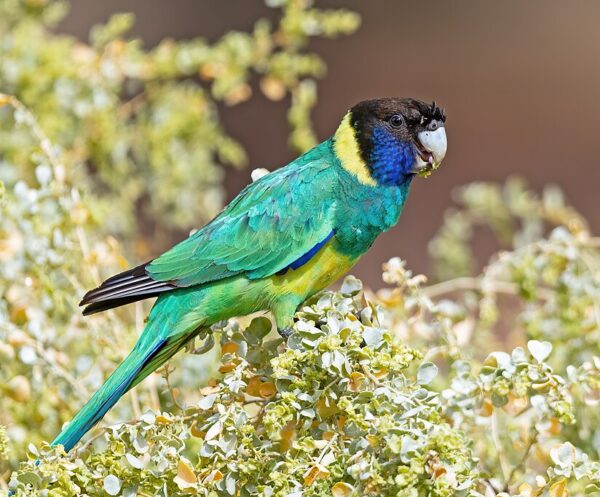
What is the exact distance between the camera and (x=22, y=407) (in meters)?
1.37

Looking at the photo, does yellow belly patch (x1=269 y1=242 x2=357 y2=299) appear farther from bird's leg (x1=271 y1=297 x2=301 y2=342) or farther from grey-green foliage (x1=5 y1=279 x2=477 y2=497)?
grey-green foliage (x1=5 y1=279 x2=477 y2=497)

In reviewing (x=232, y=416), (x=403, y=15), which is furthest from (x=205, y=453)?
(x=403, y=15)

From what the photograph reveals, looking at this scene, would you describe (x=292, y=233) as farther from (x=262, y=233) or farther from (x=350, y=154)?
(x=350, y=154)

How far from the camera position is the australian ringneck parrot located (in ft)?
4.39

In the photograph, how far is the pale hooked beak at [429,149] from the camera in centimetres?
144

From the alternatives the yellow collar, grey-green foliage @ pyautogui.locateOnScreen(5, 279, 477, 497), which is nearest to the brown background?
the yellow collar

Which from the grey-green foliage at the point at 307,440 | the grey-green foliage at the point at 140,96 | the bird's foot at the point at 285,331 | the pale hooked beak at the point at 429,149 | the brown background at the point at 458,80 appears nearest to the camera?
the grey-green foliage at the point at 307,440

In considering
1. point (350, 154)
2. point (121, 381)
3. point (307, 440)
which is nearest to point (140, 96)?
point (350, 154)

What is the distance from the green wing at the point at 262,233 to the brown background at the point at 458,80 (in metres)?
2.45

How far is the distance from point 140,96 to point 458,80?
112 inches

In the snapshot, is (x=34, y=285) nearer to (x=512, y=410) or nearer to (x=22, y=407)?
(x=22, y=407)

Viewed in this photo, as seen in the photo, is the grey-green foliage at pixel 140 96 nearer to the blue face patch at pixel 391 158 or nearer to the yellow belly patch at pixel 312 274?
the blue face patch at pixel 391 158

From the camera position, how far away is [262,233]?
1.40m

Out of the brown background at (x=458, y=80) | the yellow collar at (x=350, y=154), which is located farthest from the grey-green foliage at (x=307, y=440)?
the brown background at (x=458, y=80)
